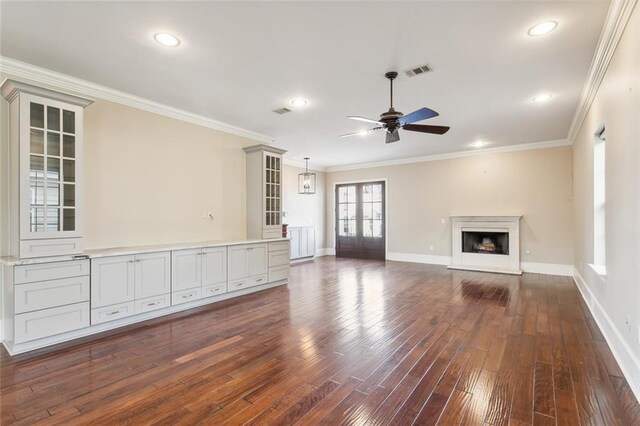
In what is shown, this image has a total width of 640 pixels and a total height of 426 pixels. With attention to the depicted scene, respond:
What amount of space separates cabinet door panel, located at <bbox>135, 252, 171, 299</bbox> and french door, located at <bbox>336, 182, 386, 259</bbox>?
6261 millimetres

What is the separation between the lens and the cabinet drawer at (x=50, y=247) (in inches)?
117

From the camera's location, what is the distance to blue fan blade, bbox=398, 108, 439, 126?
3.13 metres

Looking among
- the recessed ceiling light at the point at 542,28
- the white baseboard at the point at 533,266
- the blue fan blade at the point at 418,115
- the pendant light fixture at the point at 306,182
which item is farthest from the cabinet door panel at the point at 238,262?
the white baseboard at the point at 533,266

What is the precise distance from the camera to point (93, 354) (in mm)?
2902

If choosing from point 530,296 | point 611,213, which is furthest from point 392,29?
point 530,296

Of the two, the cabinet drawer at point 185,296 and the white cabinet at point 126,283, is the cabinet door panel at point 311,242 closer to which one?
the cabinet drawer at point 185,296

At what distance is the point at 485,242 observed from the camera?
7398mm

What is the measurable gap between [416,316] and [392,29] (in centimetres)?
323

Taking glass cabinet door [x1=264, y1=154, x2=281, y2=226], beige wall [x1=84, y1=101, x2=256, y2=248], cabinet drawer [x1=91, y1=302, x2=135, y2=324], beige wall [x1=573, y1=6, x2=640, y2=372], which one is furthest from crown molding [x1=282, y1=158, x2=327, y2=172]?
beige wall [x1=573, y1=6, x2=640, y2=372]

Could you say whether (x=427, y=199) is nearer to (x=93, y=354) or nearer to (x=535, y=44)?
(x=535, y=44)

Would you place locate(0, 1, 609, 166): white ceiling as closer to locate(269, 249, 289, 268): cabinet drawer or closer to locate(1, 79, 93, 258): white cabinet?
locate(1, 79, 93, 258): white cabinet

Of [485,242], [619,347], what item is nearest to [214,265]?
[619,347]

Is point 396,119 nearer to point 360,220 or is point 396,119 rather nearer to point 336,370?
point 336,370

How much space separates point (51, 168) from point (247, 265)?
2.77 m
